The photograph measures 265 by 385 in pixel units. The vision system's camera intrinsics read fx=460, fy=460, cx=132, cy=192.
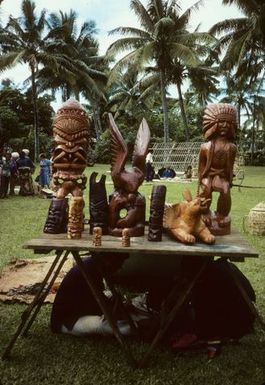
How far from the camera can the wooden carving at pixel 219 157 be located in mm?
3393

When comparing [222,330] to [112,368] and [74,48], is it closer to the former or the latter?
[112,368]

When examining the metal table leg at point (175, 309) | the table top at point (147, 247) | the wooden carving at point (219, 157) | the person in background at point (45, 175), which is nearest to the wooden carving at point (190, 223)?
the table top at point (147, 247)

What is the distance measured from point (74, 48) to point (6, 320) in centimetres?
2576

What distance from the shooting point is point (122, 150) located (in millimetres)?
3266

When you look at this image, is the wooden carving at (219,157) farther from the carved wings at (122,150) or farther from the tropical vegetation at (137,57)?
the tropical vegetation at (137,57)

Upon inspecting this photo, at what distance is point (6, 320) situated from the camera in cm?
368

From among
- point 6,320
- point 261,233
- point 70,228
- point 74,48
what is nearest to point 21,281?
point 6,320

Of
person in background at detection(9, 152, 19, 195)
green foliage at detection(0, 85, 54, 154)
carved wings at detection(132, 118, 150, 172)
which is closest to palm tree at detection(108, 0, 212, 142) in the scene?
green foliage at detection(0, 85, 54, 154)

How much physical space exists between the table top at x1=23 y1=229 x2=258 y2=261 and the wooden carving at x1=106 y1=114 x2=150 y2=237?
12 cm

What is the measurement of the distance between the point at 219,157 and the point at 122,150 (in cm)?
73

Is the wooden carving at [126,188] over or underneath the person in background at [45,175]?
over

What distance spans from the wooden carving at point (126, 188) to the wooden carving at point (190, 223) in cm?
24

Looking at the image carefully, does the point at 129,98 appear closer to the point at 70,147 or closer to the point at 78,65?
the point at 78,65

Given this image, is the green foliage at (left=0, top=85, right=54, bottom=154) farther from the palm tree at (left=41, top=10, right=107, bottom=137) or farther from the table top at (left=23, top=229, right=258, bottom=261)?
the table top at (left=23, top=229, right=258, bottom=261)
